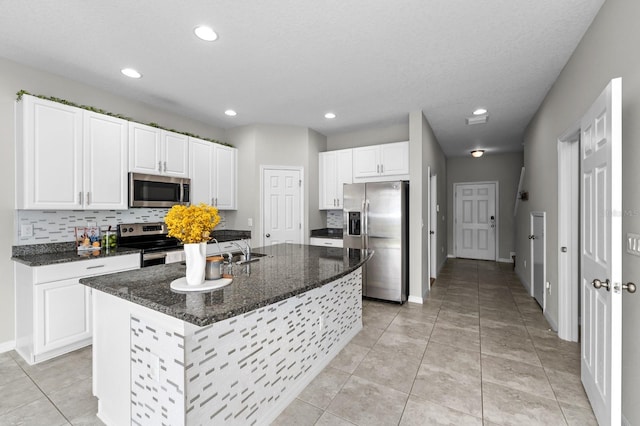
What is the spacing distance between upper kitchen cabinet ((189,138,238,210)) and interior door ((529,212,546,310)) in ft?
14.1

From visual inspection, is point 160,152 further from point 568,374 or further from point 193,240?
point 568,374

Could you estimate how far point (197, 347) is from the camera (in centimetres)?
131

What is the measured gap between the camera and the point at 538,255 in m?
3.63

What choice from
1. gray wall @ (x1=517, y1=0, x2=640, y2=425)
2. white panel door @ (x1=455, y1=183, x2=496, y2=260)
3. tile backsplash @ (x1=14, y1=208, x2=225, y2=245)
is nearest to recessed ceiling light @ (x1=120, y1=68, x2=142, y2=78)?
tile backsplash @ (x1=14, y1=208, x2=225, y2=245)

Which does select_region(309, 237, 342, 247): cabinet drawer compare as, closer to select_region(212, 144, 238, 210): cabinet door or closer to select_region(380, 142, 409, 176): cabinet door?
select_region(380, 142, 409, 176): cabinet door

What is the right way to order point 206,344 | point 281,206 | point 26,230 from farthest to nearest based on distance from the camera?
point 281,206
point 26,230
point 206,344

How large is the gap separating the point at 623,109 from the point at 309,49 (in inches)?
86.0

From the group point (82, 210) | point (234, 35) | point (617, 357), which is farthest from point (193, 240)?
point (82, 210)

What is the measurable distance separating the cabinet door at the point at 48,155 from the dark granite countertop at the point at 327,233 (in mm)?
3038

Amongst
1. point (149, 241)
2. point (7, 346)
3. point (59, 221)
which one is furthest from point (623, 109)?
point (7, 346)

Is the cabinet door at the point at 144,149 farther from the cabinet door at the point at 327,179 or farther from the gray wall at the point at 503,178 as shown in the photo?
the gray wall at the point at 503,178

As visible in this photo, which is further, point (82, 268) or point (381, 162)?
point (381, 162)

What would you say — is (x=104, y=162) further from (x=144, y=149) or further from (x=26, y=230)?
(x=26, y=230)

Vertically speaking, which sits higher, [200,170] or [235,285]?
[200,170]
